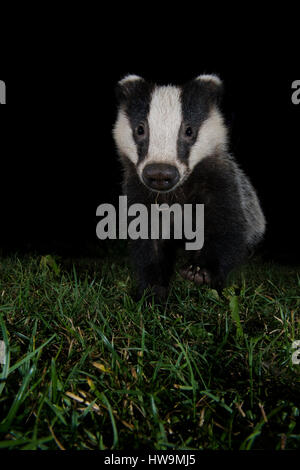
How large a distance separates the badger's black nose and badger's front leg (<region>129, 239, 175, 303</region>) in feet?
1.80

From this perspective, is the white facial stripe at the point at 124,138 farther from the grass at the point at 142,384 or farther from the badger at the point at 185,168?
the grass at the point at 142,384

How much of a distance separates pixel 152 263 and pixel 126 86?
1.35 m

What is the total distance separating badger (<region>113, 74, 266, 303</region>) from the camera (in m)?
2.88

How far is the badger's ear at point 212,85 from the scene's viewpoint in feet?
10.7

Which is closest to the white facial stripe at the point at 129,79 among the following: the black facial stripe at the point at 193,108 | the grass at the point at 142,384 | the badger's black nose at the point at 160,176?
the black facial stripe at the point at 193,108

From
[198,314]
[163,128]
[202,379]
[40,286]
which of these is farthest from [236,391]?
[163,128]

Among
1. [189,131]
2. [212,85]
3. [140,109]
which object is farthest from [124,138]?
[212,85]

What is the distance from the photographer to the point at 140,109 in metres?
3.12

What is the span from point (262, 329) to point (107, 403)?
91 centimetres

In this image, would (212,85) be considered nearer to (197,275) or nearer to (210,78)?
(210,78)

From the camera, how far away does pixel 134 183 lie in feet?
10.5

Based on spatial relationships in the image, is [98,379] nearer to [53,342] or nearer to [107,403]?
[107,403]

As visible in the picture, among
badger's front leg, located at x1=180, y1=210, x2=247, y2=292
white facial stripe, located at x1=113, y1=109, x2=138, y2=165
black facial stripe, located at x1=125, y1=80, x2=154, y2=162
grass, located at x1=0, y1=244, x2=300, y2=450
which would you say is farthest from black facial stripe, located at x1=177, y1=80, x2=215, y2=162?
grass, located at x1=0, y1=244, x2=300, y2=450

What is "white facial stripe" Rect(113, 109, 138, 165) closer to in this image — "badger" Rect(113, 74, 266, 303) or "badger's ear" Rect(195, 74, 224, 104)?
"badger" Rect(113, 74, 266, 303)
